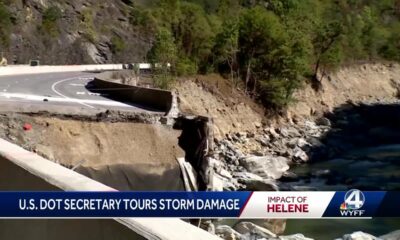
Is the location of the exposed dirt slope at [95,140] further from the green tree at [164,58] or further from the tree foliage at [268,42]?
the tree foliage at [268,42]

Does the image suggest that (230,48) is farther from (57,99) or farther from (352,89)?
(352,89)

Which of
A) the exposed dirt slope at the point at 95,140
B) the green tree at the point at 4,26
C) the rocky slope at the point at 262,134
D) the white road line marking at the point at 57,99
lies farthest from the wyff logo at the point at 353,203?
the green tree at the point at 4,26

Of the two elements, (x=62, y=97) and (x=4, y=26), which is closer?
(x=62, y=97)

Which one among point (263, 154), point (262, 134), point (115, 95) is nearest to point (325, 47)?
point (262, 134)

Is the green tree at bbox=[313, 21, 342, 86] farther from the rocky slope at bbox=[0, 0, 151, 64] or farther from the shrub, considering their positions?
the shrub

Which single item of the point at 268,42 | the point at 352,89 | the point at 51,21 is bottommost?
the point at 352,89

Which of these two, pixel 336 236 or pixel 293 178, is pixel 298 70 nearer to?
pixel 293 178
